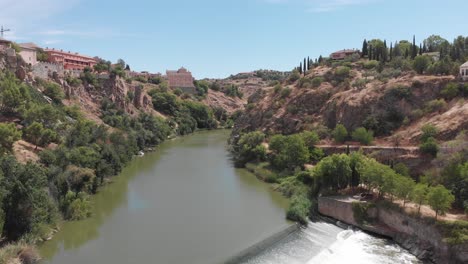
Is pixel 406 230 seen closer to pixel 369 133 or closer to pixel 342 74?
pixel 369 133

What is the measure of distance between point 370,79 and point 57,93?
38.6 meters

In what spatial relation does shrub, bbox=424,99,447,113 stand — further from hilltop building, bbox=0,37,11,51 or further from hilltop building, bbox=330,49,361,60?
hilltop building, bbox=0,37,11,51

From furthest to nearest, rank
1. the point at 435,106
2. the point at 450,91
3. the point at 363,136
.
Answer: the point at 450,91 < the point at 363,136 < the point at 435,106

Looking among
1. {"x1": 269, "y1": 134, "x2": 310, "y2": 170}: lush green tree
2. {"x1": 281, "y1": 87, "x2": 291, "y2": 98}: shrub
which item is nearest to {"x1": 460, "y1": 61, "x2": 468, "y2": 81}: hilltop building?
{"x1": 269, "y1": 134, "x2": 310, "y2": 170}: lush green tree

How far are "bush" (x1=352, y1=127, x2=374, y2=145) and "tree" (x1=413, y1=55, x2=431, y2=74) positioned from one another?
481 inches

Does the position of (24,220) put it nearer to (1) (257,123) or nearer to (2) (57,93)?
(2) (57,93)

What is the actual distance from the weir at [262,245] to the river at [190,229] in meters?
0.34

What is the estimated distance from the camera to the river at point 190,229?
23.1 meters

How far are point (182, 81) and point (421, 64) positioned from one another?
8033cm

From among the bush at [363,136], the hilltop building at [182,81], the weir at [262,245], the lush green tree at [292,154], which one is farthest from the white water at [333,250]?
the hilltop building at [182,81]

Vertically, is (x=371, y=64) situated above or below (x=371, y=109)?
above

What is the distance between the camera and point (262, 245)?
24.5 metres

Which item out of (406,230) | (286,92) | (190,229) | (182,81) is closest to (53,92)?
(286,92)

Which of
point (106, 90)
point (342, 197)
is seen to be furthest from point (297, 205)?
point (106, 90)
